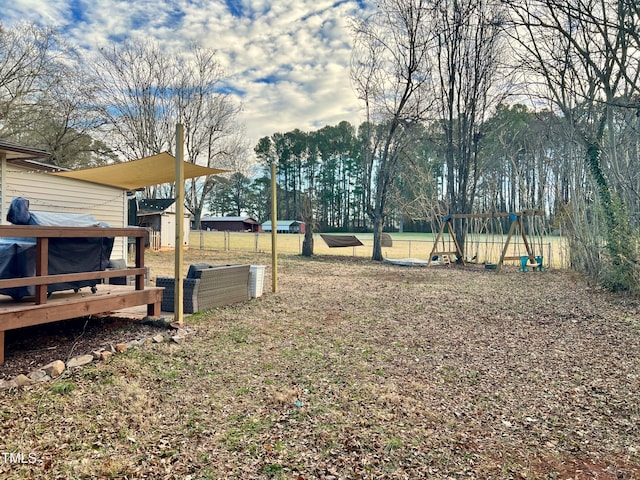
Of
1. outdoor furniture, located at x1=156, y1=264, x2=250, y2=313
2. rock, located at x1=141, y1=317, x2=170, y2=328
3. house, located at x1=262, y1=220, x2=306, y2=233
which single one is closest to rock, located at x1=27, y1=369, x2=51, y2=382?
rock, located at x1=141, y1=317, x2=170, y2=328

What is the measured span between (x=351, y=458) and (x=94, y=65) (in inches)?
820

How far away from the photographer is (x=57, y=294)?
4098mm

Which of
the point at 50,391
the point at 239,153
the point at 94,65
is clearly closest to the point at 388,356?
the point at 50,391

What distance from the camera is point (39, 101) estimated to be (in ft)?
44.7

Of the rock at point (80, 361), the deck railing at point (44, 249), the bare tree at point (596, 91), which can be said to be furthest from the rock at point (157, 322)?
the bare tree at point (596, 91)

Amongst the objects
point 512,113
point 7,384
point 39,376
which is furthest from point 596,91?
point 512,113

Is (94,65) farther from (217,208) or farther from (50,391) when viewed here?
(217,208)

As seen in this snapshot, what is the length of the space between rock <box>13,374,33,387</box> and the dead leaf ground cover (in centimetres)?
10

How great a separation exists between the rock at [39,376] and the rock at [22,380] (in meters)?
0.04

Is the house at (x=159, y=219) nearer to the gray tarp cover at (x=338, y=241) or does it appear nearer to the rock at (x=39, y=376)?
the gray tarp cover at (x=338, y=241)

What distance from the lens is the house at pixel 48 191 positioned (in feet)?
22.9

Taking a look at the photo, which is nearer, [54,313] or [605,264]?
[54,313]

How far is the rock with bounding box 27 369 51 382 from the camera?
2960mm

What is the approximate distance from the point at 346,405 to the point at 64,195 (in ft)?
28.6
